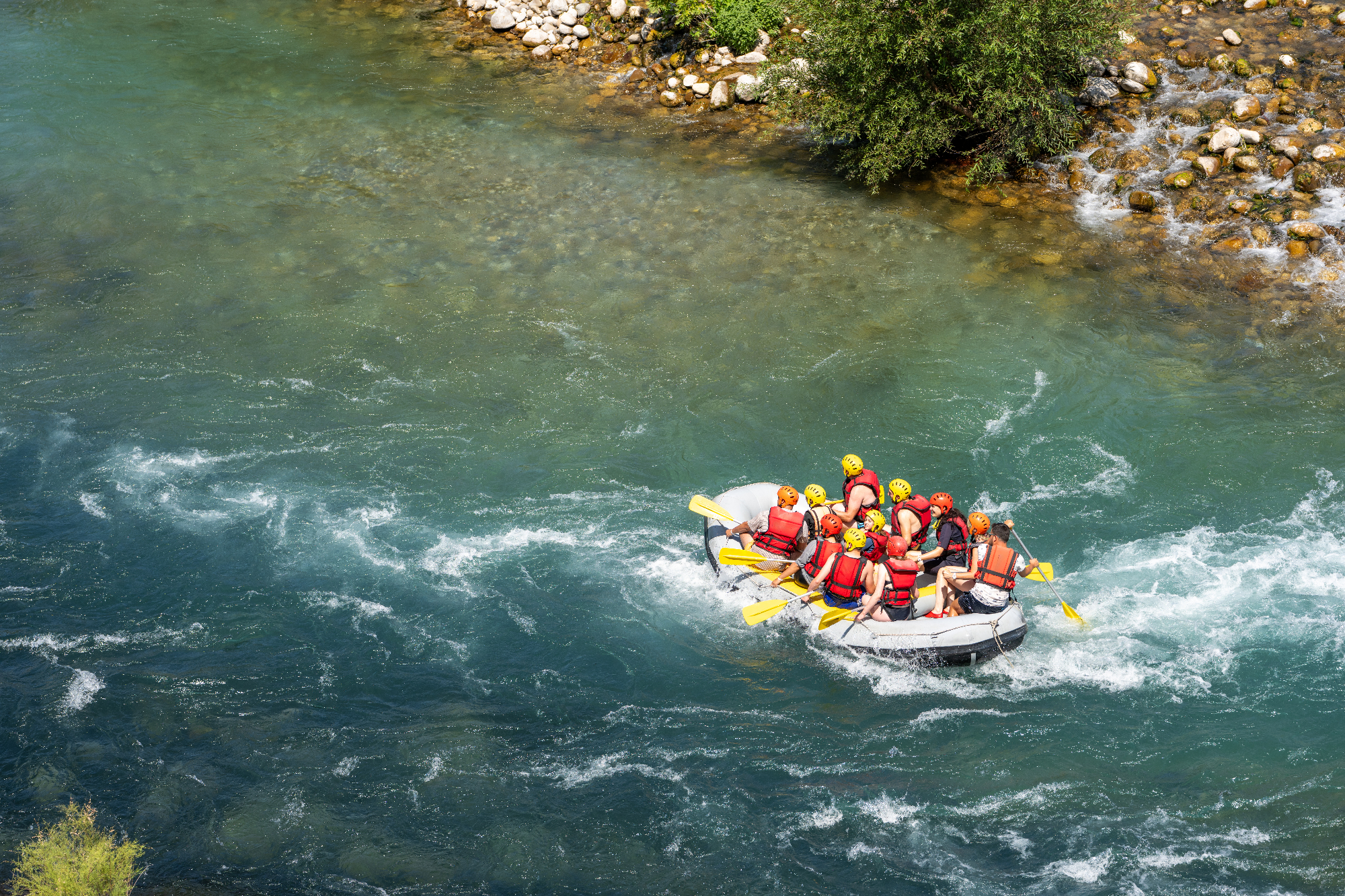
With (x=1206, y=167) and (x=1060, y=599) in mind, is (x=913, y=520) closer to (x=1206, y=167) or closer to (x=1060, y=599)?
(x=1060, y=599)

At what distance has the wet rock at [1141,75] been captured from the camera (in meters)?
18.7

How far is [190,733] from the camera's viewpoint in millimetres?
9797

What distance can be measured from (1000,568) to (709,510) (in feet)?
10.0

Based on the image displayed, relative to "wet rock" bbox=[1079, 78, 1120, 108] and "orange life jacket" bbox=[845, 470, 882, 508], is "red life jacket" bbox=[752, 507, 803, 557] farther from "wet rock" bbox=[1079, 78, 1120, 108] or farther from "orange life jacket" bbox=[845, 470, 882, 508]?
"wet rock" bbox=[1079, 78, 1120, 108]

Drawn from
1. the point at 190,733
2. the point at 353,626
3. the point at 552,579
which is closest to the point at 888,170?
the point at 552,579

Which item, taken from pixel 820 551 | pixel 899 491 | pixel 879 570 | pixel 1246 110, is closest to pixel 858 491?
pixel 899 491

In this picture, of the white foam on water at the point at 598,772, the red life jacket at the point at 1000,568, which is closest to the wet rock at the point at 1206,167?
the red life jacket at the point at 1000,568

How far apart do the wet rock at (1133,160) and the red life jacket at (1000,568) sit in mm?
10505

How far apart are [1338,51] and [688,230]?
11931 mm

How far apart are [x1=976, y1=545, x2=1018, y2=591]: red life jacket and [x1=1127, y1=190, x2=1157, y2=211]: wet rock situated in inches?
374

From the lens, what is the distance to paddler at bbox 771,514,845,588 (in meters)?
10.4

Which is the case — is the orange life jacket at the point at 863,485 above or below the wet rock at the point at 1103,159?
below

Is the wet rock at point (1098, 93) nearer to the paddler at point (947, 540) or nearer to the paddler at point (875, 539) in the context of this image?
the paddler at point (947, 540)

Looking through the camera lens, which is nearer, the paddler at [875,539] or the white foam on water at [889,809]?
the white foam on water at [889,809]
